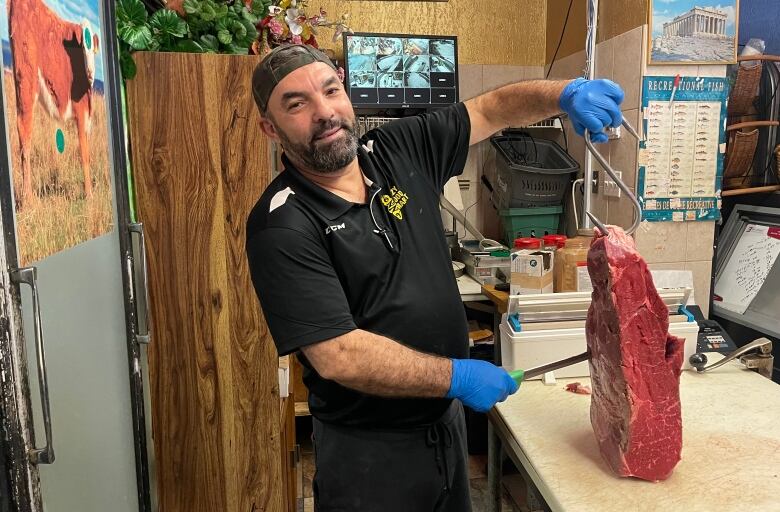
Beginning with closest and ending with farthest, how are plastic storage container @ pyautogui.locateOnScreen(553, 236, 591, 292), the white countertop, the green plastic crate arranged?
1. the white countertop
2. plastic storage container @ pyautogui.locateOnScreen(553, 236, 591, 292)
3. the green plastic crate

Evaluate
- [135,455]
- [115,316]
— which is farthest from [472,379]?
[135,455]

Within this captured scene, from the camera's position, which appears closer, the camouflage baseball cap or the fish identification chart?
the camouflage baseball cap

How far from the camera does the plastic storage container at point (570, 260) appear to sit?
2.14m

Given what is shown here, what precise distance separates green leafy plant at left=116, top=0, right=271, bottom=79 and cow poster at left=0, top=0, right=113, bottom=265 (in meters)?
0.18

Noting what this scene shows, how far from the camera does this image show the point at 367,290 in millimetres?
1384

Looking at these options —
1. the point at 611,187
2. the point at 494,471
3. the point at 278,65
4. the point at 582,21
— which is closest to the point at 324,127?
the point at 278,65

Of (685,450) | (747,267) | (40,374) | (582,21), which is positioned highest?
(582,21)

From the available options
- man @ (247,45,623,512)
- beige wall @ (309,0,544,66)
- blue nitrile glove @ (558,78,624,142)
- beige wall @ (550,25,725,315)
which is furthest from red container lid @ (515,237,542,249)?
beige wall @ (309,0,544,66)

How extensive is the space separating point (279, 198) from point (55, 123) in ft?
1.68

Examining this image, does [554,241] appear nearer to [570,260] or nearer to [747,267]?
[570,260]

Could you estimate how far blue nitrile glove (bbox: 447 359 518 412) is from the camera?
1280 millimetres

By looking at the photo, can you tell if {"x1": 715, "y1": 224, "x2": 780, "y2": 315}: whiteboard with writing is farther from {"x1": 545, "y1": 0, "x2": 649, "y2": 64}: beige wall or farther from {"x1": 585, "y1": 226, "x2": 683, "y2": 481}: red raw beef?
{"x1": 585, "y1": 226, "x2": 683, "y2": 481}: red raw beef

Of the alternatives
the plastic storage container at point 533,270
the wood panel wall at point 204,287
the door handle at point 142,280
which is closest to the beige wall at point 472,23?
the wood panel wall at point 204,287

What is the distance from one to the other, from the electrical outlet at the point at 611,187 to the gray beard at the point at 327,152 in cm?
179
